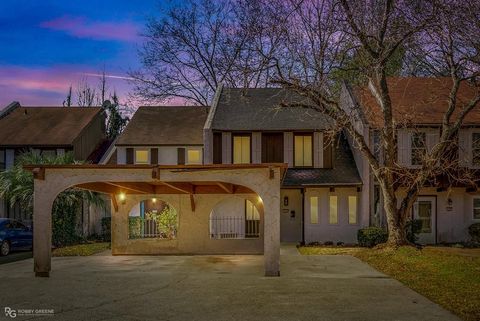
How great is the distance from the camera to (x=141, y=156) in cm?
3023

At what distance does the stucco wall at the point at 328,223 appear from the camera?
81.6 ft

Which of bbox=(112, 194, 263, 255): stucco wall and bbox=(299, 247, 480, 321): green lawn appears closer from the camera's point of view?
bbox=(299, 247, 480, 321): green lawn

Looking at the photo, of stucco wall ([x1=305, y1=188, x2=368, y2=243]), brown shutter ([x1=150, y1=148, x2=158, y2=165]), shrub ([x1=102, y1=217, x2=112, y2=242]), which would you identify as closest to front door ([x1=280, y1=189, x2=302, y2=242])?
stucco wall ([x1=305, y1=188, x2=368, y2=243])

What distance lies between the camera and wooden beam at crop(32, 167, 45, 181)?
15.3 m

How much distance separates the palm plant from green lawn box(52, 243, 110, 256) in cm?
88

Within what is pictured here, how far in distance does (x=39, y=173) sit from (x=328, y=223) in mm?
13703

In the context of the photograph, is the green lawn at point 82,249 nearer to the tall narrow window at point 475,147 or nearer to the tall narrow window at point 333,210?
the tall narrow window at point 333,210

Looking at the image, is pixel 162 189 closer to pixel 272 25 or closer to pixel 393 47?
pixel 272 25

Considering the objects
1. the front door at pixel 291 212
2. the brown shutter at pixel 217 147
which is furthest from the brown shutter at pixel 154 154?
the front door at pixel 291 212

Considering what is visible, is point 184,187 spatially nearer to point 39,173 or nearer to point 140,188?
point 140,188

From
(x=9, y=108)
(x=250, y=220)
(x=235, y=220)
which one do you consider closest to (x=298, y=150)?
(x=250, y=220)

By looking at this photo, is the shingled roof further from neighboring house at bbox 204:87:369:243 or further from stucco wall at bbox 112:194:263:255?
stucco wall at bbox 112:194:263:255

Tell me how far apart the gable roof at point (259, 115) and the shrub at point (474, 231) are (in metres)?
7.73

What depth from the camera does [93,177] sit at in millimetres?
15609
